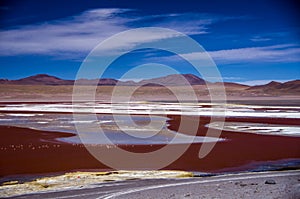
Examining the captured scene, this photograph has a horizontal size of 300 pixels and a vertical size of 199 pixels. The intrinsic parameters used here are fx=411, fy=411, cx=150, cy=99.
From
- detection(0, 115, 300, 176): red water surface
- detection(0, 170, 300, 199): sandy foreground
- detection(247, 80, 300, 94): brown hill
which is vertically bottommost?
detection(0, 170, 300, 199): sandy foreground

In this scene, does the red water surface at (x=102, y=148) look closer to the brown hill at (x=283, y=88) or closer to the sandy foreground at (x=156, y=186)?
the sandy foreground at (x=156, y=186)

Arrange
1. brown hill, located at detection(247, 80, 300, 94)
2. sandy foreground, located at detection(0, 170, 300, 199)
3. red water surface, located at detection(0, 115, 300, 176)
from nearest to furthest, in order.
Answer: sandy foreground, located at detection(0, 170, 300, 199) < red water surface, located at detection(0, 115, 300, 176) < brown hill, located at detection(247, 80, 300, 94)

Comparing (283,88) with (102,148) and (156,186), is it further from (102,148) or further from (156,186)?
(156,186)

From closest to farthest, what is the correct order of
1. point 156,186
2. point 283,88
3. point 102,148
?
point 156,186 < point 102,148 < point 283,88

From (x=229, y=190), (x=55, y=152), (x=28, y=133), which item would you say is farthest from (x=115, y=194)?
(x=28, y=133)

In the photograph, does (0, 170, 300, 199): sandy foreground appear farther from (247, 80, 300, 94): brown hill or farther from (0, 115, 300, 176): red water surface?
(247, 80, 300, 94): brown hill

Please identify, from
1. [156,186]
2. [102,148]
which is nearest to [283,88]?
[102,148]

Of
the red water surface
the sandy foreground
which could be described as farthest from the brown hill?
the sandy foreground

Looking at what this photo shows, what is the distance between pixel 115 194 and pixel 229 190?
311 cm

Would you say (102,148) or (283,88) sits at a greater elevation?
(283,88)

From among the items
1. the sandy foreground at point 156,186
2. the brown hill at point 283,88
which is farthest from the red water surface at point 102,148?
the brown hill at point 283,88

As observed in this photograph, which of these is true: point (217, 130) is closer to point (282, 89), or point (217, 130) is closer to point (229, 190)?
point (229, 190)

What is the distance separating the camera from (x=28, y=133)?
26.0m

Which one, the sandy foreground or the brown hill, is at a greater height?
the brown hill
